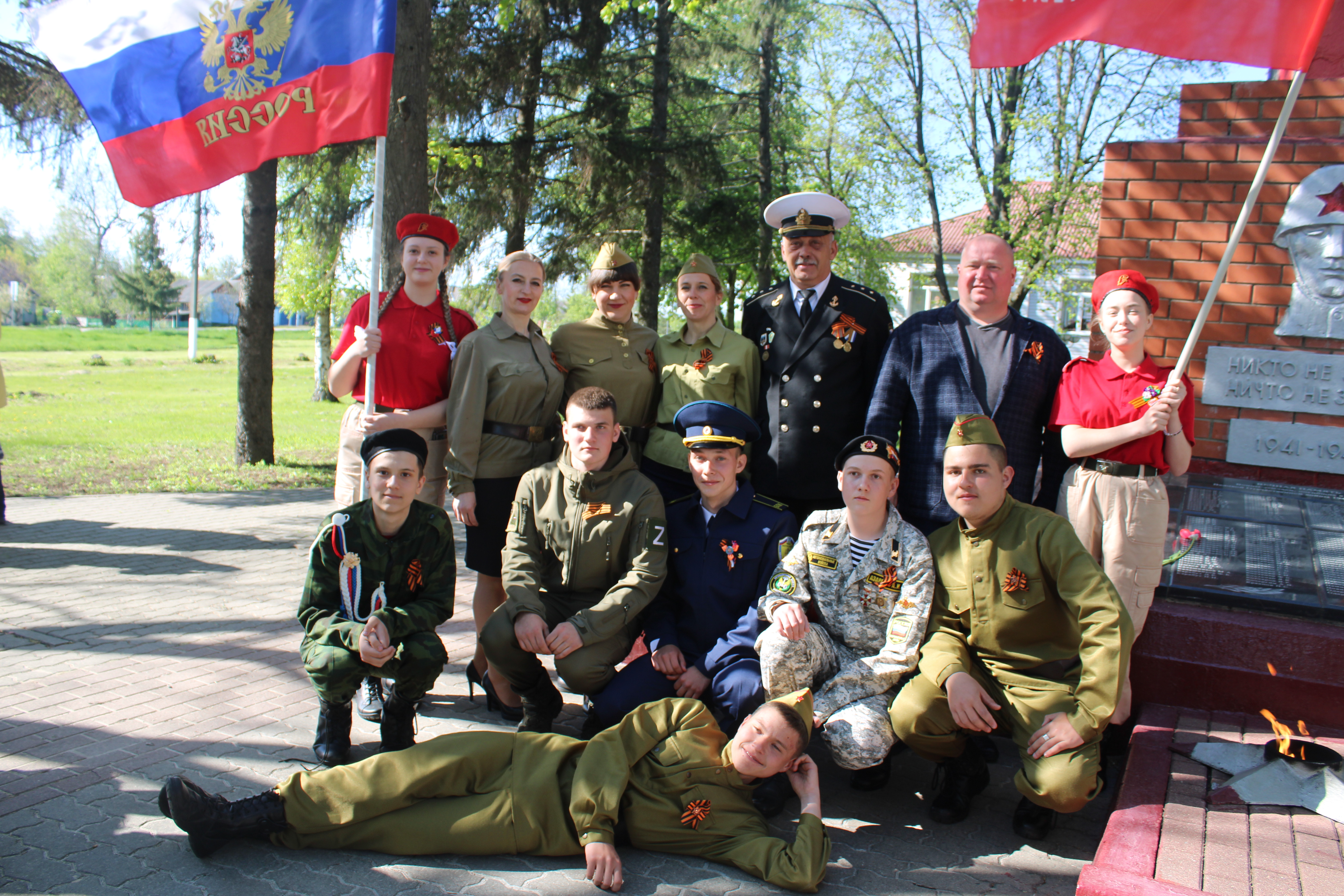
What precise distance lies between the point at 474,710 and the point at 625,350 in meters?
1.87

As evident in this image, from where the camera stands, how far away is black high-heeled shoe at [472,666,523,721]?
4.05 metres

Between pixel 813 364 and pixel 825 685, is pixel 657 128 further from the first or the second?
pixel 825 685

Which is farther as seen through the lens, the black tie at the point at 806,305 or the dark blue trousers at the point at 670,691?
the black tie at the point at 806,305

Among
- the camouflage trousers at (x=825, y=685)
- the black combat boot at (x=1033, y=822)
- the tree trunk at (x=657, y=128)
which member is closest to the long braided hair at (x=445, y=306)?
the camouflage trousers at (x=825, y=685)

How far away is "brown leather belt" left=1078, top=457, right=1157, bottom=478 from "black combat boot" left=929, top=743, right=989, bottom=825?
1.22 metres

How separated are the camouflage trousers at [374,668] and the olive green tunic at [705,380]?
4.67ft

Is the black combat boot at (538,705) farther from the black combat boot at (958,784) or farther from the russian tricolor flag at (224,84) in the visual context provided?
the russian tricolor flag at (224,84)

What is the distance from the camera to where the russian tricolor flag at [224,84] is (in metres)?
3.84

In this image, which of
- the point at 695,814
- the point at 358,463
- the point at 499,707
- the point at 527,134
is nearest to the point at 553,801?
the point at 695,814

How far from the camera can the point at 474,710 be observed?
13.6 feet

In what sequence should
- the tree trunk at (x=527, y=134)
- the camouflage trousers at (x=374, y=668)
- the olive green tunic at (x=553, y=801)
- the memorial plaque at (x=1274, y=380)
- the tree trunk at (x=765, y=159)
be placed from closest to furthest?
the olive green tunic at (x=553, y=801) → the camouflage trousers at (x=374, y=668) → the memorial plaque at (x=1274, y=380) → the tree trunk at (x=527, y=134) → the tree trunk at (x=765, y=159)

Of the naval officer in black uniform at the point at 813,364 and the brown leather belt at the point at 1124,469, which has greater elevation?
the naval officer in black uniform at the point at 813,364

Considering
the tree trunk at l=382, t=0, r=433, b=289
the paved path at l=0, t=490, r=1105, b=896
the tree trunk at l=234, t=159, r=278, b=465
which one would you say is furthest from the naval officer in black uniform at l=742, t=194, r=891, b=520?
the tree trunk at l=234, t=159, r=278, b=465

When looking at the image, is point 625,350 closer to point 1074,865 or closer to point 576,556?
point 576,556
